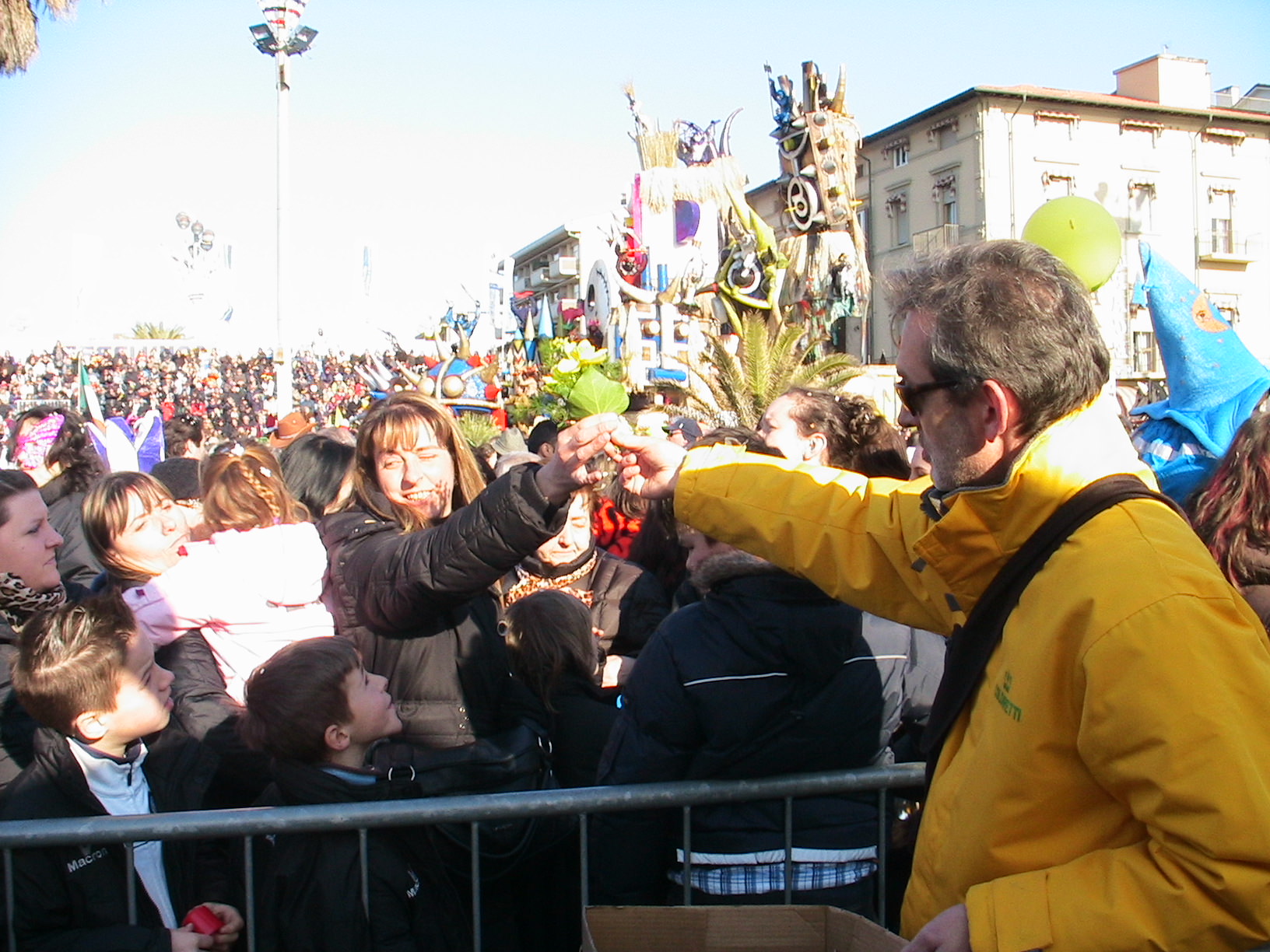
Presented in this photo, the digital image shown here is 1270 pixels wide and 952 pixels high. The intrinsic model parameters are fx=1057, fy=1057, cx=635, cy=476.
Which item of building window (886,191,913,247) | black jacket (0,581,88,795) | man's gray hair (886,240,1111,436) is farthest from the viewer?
building window (886,191,913,247)

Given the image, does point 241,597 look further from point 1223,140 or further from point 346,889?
point 1223,140

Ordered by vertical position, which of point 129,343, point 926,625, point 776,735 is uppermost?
point 129,343

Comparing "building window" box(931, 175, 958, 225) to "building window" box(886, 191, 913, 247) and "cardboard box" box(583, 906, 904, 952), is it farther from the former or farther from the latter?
"cardboard box" box(583, 906, 904, 952)

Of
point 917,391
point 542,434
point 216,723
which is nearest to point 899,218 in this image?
point 542,434

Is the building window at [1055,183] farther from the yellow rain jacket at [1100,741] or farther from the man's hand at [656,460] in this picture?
the yellow rain jacket at [1100,741]

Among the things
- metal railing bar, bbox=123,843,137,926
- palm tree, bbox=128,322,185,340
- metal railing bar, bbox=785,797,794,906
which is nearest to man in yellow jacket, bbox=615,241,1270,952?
metal railing bar, bbox=785,797,794,906

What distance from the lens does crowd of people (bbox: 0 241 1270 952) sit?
54.1 inches

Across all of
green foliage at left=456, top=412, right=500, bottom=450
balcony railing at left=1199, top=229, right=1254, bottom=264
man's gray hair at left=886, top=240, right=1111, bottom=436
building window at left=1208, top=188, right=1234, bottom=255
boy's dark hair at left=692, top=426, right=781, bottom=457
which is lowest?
boy's dark hair at left=692, top=426, right=781, bottom=457

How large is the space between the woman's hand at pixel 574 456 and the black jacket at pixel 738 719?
0.39m

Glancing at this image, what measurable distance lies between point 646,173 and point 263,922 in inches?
1244

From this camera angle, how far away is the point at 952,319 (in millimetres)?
1609

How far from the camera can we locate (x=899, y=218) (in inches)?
1550

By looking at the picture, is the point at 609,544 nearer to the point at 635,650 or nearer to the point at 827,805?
the point at 635,650

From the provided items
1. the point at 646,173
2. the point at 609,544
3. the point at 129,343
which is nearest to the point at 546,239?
the point at 129,343
